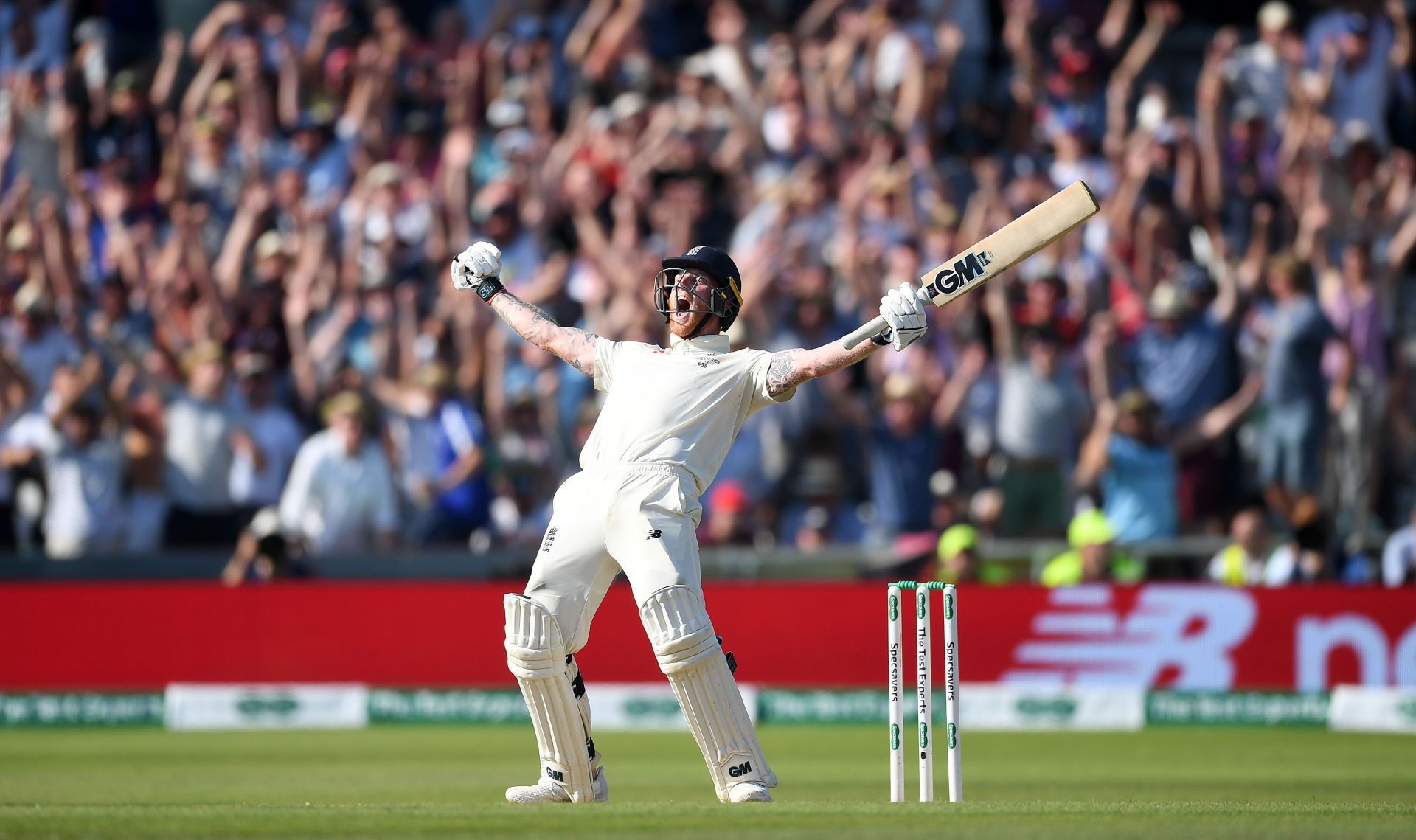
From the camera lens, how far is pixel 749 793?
646 centimetres

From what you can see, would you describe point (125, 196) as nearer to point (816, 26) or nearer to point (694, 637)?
point (816, 26)

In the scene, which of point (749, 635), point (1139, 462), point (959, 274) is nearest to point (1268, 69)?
point (1139, 462)

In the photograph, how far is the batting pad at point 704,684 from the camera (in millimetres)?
6367

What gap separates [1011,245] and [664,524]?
1.48 m

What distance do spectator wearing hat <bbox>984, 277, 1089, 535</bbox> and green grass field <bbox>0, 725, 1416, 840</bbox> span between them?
143cm

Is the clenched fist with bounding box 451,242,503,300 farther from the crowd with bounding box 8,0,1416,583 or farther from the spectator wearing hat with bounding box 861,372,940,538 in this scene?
the spectator wearing hat with bounding box 861,372,940,538

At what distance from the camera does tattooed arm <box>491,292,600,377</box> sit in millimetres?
6977

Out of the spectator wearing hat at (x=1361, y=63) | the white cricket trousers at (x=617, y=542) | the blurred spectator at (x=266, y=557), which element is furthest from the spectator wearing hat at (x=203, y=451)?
the spectator wearing hat at (x=1361, y=63)

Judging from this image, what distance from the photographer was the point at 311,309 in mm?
13430

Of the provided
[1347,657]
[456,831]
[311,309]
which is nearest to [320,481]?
[311,309]

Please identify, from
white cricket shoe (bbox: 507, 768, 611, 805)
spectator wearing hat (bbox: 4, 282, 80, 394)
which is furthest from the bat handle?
spectator wearing hat (bbox: 4, 282, 80, 394)

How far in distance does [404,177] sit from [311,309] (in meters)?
1.23

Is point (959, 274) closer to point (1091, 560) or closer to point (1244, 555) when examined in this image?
point (1091, 560)

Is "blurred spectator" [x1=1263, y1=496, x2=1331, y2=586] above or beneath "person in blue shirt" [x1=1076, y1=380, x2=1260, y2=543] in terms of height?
beneath
